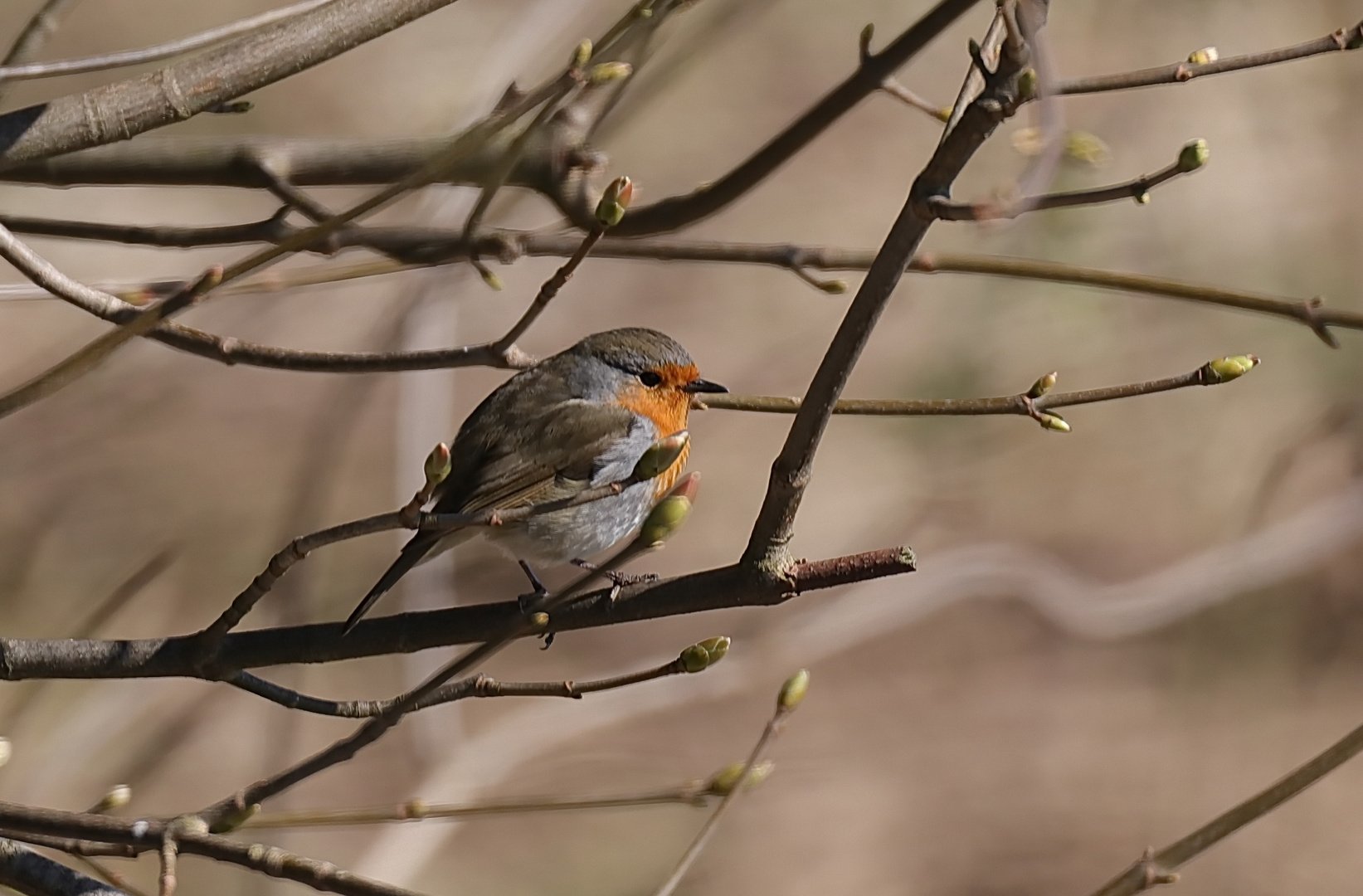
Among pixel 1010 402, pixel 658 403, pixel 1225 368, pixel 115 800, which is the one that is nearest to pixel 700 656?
pixel 1010 402

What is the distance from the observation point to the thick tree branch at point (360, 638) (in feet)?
6.06

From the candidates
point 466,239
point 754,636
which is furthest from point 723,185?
point 754,636

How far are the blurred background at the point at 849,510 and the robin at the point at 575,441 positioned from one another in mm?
529

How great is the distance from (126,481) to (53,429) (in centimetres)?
63

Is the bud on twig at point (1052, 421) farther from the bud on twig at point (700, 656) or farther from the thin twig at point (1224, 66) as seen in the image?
the bud on twig at point (700, 656)

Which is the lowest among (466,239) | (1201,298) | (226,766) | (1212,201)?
(1201,298)

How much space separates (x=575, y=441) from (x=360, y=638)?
1.34 m

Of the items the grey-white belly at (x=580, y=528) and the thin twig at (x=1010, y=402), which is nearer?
the thin twig at (x=1010, y=402)

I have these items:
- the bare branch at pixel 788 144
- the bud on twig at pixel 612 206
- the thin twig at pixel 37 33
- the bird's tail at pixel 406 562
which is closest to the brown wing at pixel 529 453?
the bird's tail at pixel 406 562

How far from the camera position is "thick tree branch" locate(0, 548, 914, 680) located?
6.06 feet

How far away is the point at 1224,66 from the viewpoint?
186 cm

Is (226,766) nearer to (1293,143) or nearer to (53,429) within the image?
(53,429)

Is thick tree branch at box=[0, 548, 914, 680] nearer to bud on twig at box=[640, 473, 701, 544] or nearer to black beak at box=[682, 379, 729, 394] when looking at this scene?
bud on twig at box=[640, 473, 701, 544]

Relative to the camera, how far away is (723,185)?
100.0 inches
